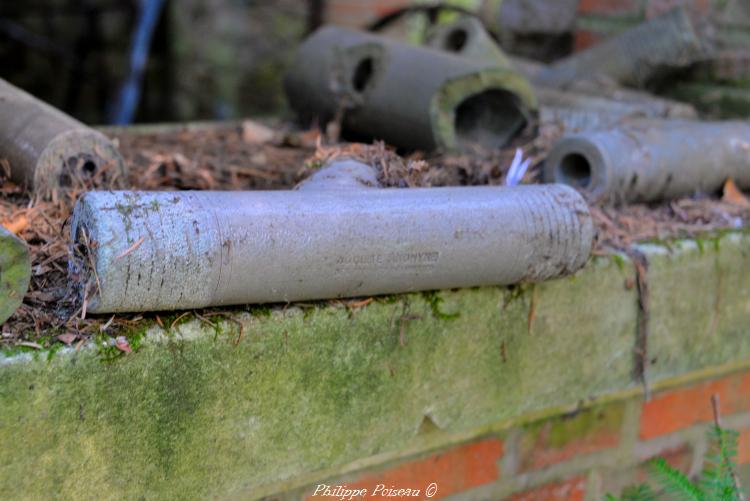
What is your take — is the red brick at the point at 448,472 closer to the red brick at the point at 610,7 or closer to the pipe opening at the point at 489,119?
the pipe opening at the point at 489,119

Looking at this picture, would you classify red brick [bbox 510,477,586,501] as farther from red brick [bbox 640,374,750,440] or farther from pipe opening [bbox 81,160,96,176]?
pipe opening [bbox 81,160,96,176]

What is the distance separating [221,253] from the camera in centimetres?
111

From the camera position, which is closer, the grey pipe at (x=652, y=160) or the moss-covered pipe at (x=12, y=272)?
the moss-covered pipe at (x=12, y=272)

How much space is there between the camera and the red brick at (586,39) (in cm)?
291

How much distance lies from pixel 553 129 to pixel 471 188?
0.76 metres

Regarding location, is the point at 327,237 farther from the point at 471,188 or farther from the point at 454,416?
the point at 454,416

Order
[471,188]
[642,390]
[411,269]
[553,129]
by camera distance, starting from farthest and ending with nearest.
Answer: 1. [553,129]
2. [642,390]
3. [471,188]
4. [411,269]

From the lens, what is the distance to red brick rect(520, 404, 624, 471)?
5.33ft

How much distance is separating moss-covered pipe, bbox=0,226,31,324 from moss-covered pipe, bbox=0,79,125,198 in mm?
437

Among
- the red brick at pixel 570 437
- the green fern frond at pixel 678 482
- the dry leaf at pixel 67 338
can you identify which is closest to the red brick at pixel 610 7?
the red brick at pixel 570 437

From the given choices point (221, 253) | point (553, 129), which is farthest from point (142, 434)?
point (553, 129)

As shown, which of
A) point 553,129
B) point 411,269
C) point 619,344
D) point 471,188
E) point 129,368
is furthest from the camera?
point 553,129

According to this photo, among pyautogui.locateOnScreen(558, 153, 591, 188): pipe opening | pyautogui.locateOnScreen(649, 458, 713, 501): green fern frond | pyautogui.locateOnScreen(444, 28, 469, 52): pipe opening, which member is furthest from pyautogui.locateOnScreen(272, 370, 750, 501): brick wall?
pyautogui.locateOnScreen(444, 28, 469, 52): pipe opening

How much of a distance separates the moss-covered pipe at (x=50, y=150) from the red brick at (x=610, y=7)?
1.88 m
